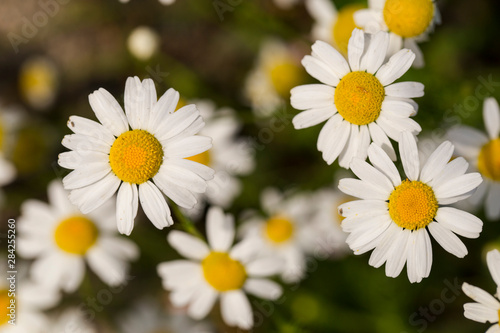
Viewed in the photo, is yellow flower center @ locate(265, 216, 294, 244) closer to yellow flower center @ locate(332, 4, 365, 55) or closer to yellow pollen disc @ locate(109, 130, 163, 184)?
yellow flower center @ locate(332, 4, 365, 55)

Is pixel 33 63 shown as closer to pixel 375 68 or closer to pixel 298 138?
pixel 298 138

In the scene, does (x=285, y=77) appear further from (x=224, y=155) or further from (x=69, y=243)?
(x=69, y=243)

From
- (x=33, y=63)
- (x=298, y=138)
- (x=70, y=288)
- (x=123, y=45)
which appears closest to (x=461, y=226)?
(x=298, y=138)

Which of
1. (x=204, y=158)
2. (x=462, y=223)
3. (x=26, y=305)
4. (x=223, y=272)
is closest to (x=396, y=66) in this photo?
(x=462, y=223)

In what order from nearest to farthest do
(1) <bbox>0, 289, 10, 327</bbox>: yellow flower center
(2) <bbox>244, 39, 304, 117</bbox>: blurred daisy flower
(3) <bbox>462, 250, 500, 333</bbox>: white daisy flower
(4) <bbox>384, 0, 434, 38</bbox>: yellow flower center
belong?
(3) <bbox>462, 250, 500, 333</bbox>: white daisy flower → (4) <bbox>384, 0, 434, 38</bbox>: yellow flower center → (1) <bbox>0, 289, 10, 327</bbox>: yellow flower center → (2) <bbox>244, 39, 304, 117</bbox>: blurred daisy flower

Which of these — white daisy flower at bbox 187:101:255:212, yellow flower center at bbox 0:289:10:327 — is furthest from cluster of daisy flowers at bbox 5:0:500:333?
yellow flower center at bbox 0:289:10:327

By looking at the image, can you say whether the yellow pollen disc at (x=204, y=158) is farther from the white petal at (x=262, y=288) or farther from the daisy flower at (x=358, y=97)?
the daisy flower at (x=358, y=97)
